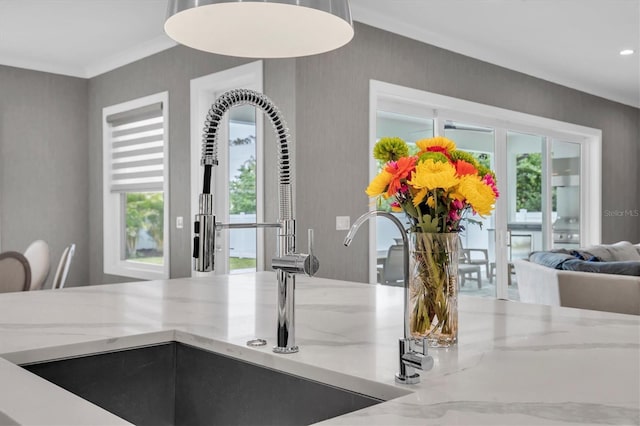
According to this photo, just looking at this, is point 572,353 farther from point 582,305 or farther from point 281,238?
point 582,305

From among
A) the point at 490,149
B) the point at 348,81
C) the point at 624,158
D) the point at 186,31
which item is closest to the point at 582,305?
the point at 348,81

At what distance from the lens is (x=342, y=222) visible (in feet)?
12.9

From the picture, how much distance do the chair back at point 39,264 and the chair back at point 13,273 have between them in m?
0.65

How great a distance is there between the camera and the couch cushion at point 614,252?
489cm

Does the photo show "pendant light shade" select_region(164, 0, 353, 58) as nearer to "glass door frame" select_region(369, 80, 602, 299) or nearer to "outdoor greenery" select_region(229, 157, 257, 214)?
"glass door frame" select_region(369, 80, 602, 299)

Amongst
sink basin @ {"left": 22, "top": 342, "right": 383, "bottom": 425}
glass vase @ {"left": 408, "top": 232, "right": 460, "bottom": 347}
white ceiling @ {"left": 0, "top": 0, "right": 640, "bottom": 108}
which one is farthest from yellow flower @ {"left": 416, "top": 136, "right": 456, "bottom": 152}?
white ceiling @ {"left": 0, "top": 0, "right": 640, "bottom": 108}

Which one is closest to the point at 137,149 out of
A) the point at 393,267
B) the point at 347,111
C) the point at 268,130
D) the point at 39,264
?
the point at 268,130

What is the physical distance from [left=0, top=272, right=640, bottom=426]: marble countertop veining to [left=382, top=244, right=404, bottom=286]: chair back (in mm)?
2480

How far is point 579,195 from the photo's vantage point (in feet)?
22.1

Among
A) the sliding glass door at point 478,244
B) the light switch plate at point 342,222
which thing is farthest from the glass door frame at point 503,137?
the light switch plate at point 342,222

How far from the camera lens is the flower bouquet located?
1.08 m

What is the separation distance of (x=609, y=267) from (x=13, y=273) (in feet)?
10.3

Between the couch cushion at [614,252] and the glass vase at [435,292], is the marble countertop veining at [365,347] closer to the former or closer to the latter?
the glass vase at [435,292]

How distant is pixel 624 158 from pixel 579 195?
3.61ft
